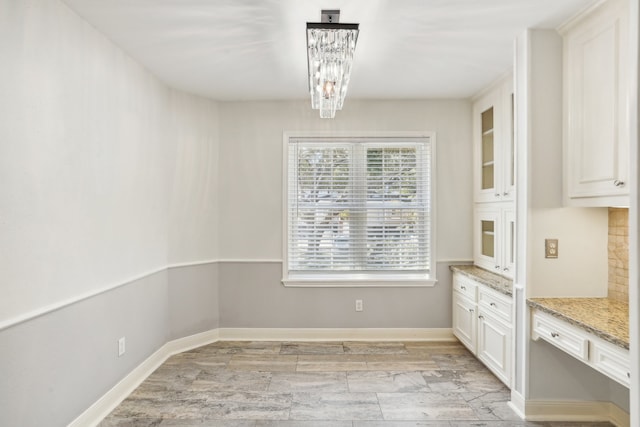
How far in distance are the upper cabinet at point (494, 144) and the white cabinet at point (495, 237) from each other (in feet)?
0.38

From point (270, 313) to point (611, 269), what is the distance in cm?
299

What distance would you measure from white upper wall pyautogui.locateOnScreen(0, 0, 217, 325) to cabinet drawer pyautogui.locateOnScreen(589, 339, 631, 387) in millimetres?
2870

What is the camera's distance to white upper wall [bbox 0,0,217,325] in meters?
1.94

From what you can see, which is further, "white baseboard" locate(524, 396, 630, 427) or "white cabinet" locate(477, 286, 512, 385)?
"white cabinet" locate(477, 286, 512, 385)

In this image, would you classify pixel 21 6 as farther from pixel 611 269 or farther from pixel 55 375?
pixel 611 269

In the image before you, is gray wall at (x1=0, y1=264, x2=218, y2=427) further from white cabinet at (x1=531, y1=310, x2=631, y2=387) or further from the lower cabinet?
white cabinet at (x1=531, y1=310, x2=631, y2=387)

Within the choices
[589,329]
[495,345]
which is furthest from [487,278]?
[589,329]

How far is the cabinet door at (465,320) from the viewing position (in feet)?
11.9

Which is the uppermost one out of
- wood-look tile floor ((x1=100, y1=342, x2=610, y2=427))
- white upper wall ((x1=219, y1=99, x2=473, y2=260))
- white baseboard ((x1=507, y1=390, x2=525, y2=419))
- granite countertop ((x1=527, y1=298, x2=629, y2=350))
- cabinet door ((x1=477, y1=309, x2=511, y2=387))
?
white upper wall ((x1=219, y1=99, x2=473, y2=260))

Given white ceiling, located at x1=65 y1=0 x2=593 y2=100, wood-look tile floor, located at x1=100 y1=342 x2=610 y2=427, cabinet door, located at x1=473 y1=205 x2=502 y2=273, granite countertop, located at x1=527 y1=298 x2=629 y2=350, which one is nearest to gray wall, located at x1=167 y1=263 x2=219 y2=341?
wood-look tile floor, located at x1=100 y1=342 x2=610 y2=427

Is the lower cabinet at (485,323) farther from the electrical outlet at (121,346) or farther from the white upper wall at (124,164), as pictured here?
the electrical outlet at (121,346)

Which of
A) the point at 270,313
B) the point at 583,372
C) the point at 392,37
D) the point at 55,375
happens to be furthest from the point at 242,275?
the point at 583,372

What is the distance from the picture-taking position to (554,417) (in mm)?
2611

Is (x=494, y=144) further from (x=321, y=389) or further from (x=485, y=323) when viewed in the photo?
(x=321, y=389)
